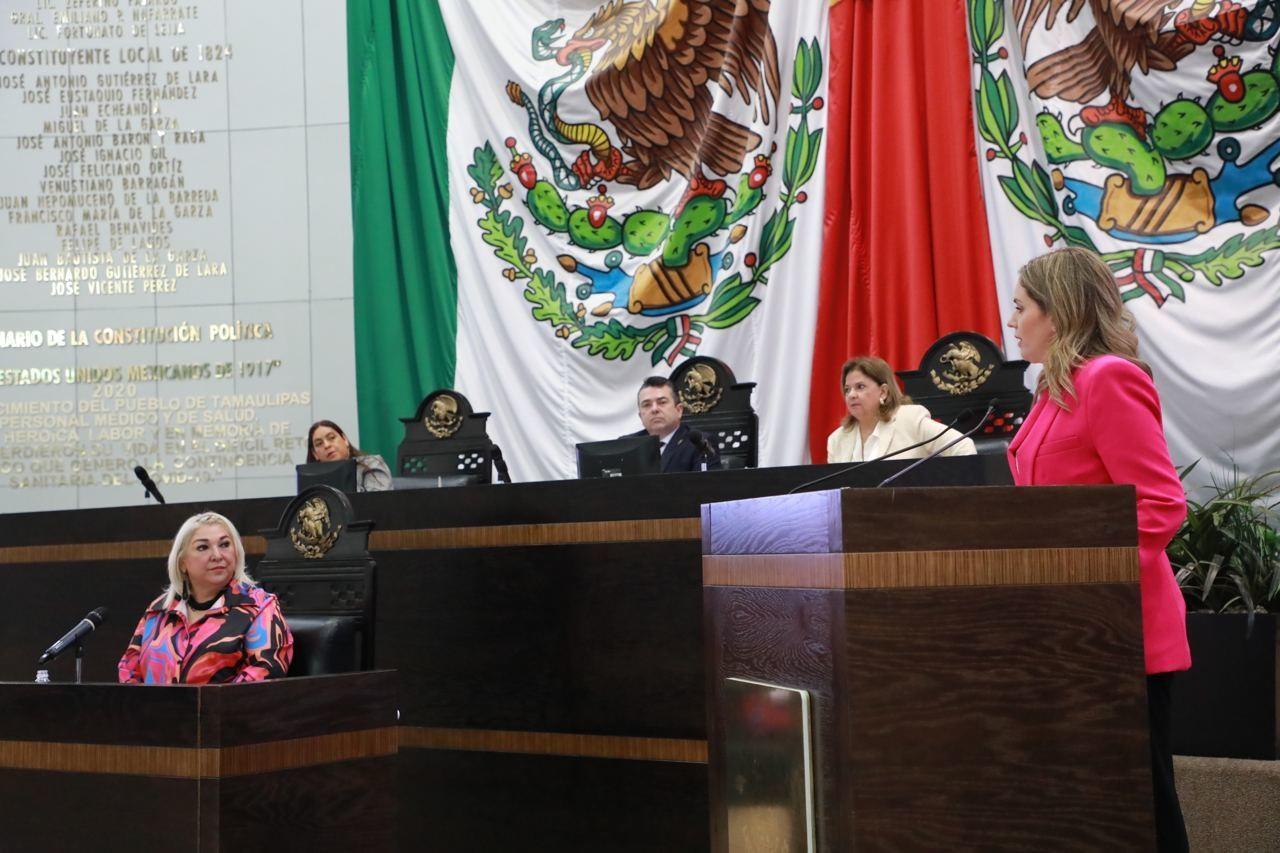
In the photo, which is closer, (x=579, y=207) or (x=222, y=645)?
(x=222, y=645)

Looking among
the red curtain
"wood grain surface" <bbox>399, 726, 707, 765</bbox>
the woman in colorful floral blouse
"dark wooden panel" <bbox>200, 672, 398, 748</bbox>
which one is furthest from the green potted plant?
the woman in colorful floral blouse

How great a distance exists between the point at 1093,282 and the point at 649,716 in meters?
2.06

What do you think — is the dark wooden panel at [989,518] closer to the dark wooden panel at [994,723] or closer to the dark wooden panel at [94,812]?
the dark wooden panel at [994,723]

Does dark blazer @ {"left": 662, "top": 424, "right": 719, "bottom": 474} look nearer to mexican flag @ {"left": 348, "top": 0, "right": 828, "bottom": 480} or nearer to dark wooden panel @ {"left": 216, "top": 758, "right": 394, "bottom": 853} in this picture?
mexican flag @ {"left": 348, "top": 0, "right": 828, "bottom": 480}

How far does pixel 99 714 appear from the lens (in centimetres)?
304

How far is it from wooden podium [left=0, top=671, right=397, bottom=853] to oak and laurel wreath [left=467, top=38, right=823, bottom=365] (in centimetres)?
350

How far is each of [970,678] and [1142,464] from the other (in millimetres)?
504

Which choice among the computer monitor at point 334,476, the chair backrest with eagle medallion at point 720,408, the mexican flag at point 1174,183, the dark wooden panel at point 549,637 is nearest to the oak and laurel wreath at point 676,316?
the mexican flag at point 1174,183

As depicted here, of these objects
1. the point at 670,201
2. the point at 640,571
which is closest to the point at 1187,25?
the point at 670,201

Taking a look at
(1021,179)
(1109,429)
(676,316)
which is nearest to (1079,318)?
(1109,429)

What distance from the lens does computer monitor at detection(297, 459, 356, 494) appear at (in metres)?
5.01

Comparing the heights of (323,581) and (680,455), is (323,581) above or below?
below

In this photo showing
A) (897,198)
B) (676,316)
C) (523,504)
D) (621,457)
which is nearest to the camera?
(523,504)

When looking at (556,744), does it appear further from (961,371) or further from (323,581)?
(961,371)
